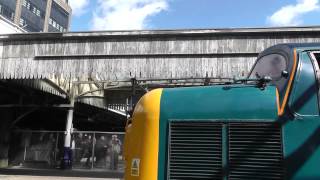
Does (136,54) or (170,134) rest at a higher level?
(136,54)

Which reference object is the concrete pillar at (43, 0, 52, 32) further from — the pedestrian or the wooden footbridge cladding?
the wooden footbridge cladding

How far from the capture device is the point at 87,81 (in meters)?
26.2

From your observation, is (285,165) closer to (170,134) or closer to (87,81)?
(170,134)

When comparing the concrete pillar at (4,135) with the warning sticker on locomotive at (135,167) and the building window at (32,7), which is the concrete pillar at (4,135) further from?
the building window at (32,7)

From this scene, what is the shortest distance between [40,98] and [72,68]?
10.7 metres

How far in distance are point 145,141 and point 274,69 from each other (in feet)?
4.99

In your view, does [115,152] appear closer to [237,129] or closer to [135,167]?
[135,167]

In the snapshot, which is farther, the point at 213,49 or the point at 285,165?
the point at 213,49

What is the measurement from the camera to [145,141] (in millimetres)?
4629

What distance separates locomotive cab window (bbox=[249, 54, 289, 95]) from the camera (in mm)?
4566

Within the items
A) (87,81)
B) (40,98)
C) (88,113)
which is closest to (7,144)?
(40,98)

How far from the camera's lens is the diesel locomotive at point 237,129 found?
429 cm

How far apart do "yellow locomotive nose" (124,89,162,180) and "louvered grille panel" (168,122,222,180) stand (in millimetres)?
152

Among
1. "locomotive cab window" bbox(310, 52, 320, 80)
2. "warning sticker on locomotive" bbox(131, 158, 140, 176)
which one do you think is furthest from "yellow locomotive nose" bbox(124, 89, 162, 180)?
"locomotive cab window" bbox(310, 52, 320, 80)
